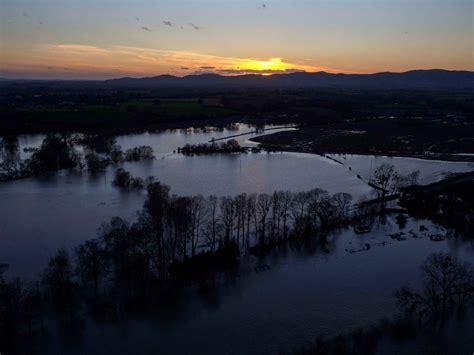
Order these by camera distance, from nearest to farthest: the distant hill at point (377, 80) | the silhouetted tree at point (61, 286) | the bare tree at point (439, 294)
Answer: the bare tree at point (439, 294) → the silhouetted tree at point (61, 286) → the distant hill at point (377, 80)

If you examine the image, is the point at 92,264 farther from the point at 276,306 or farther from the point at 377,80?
the point at 377,80

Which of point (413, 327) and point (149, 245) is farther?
point (149, 245)

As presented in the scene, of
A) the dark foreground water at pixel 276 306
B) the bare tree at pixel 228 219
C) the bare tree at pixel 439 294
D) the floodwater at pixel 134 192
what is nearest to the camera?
the dark foreground water at pixel 276 306

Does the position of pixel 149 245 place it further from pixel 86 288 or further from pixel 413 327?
pixel 413 327

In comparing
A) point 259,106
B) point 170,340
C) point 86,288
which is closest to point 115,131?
point 259,106

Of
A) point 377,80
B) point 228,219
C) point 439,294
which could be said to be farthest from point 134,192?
point 377,80

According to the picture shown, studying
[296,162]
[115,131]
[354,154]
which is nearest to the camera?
[296,162]

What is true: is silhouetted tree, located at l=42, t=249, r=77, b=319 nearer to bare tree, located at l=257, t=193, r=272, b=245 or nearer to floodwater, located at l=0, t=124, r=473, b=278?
floodwater, located at l=0, t=124, r=473, b=278

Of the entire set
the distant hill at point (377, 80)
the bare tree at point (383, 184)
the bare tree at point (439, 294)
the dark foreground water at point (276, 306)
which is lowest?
the dark foreground water at point (276, 306)

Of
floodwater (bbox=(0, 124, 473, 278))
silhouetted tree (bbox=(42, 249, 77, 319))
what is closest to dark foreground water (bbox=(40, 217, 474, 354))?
silhouetted tree (bbox=(42, 249, 77, 319))

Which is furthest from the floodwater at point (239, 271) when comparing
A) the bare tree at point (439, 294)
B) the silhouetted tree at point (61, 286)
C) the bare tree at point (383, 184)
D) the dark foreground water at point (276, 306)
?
the silhouetted tree at point (61, 286)

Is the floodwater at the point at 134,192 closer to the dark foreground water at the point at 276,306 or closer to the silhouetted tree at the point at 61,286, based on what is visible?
the silhouetted tree at the point at 61,286
